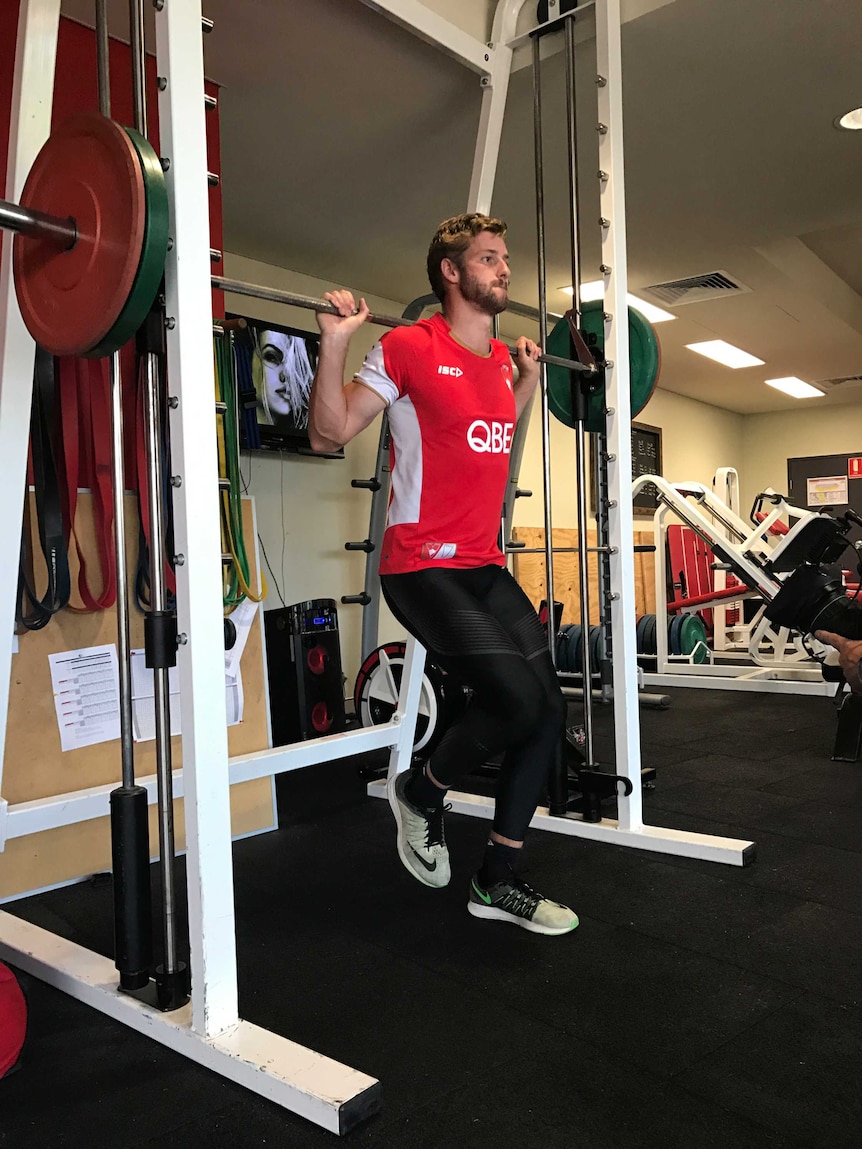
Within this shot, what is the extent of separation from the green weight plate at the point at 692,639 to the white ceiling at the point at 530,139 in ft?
7.13

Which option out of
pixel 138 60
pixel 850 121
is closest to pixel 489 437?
pixel 138 60

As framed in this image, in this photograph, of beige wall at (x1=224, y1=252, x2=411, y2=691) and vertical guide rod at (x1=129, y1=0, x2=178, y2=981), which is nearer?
vertical guide rod at (x1=129, y1=0, x2=178, y2=981)

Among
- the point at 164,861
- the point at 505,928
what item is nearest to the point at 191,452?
the point at 164,861

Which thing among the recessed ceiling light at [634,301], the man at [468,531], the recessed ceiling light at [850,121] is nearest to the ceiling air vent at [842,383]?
the recessed ceiling light at [634,301]

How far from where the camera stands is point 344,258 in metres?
4.72

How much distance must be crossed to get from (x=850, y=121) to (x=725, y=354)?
153 inches

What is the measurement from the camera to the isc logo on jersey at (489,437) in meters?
1.81

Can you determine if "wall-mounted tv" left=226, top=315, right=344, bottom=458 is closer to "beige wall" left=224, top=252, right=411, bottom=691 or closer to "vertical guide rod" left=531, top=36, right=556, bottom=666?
"beige wall" left=224, top=252, right=411, bottom=691

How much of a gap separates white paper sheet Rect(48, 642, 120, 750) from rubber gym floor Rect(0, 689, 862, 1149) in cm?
37

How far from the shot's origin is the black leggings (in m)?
1.75

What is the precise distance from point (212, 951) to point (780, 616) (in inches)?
119

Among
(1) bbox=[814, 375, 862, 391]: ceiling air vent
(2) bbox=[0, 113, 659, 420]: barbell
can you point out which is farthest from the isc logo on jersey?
(1) bbox=[814, 375, 862, 391]: ceiling air vent

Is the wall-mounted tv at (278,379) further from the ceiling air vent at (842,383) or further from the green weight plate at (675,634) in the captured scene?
the ceiling air vent at (842,383)

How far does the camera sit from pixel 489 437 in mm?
1828
